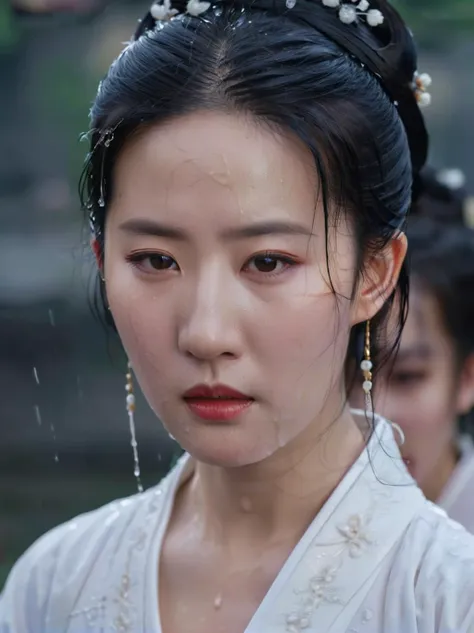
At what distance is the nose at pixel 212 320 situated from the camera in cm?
158

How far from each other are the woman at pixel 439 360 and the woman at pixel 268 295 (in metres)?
0.98

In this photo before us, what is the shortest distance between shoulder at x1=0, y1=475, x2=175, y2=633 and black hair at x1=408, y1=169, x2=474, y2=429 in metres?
1.35

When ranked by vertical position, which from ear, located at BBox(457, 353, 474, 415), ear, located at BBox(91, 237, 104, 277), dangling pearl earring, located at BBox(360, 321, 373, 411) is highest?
ear, located at BBox(91, 237, 104, 277)

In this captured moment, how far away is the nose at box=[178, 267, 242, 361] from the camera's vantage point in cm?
158

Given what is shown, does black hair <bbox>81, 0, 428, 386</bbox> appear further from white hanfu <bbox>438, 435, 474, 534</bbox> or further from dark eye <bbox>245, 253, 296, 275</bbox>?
white hanfu <bbox>438, 435, 474, 534</bbox>

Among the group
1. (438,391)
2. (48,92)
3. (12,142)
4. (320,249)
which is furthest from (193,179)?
(12,142)

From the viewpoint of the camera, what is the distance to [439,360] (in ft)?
9.90

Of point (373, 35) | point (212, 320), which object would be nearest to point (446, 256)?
point (373, 35)

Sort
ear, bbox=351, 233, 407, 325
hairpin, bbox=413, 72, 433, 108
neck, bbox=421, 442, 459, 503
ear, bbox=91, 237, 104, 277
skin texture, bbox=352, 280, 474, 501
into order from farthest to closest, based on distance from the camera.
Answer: neck, bbox=421, 442, 459, 503 < skin texture, bbox=352, 280, 474, 501 < hairpin, bbox=413, 72, 433, 108 < ear, bbox=91, 237, 104, 277 < ear, bbox=351, 233, 407, 325

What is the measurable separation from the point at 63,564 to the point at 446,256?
5.50 ft

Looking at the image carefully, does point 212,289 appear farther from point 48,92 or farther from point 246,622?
point 48,92

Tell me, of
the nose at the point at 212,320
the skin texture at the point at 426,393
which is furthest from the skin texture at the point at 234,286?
the skin texture at the point at 426,393

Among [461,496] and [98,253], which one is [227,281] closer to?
[98,253]

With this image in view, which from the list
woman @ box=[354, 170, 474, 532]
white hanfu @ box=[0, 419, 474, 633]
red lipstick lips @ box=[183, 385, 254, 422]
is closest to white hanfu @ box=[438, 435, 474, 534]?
woman @ box=[354, 170, 474, 532]
